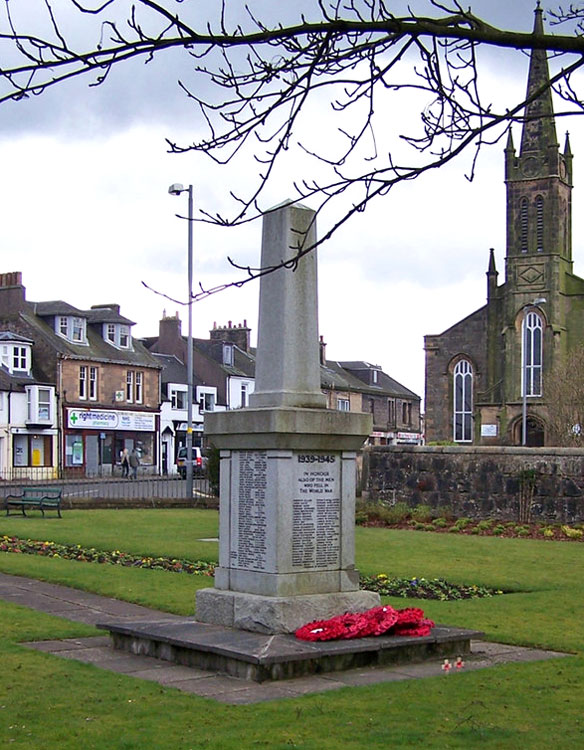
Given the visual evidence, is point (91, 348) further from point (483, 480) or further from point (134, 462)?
point (483, 480)

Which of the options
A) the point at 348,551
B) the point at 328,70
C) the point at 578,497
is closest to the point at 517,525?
the point at 578,497

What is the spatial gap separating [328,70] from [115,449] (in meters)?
60.3

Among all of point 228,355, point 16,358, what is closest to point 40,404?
point 16,358

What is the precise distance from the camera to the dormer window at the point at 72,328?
6278 cm

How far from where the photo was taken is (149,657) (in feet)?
35.1

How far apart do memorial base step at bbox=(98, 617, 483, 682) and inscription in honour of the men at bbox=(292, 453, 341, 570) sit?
945 millimetres

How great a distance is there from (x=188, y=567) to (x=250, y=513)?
292 inches

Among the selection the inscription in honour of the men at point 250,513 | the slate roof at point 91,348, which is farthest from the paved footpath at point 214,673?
the slate roof at point 91,348

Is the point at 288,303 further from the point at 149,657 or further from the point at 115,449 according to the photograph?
the point at 115,449

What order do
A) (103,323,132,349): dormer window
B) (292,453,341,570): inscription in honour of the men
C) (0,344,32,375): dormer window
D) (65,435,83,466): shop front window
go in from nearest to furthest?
(292,453,341,570): inscription in honour of the men → (0,344,32,375): dormer window → (65,435,83,466): shop front window → (103,323,132,349): dormer window

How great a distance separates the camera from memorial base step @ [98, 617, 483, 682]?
31.6 ft

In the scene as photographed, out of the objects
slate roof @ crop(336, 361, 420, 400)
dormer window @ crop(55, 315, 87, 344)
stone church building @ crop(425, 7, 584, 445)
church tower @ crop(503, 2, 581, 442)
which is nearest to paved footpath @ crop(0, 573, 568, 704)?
stone church building @ crop(425, 7, 584, 445)

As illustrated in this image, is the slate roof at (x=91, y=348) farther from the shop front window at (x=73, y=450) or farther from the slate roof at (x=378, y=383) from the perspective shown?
the slate roof at (x=378, y=383)

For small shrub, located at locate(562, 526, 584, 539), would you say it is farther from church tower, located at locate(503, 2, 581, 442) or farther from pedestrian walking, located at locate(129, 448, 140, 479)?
church tower, located at locate(503, 2, 581, 442)
